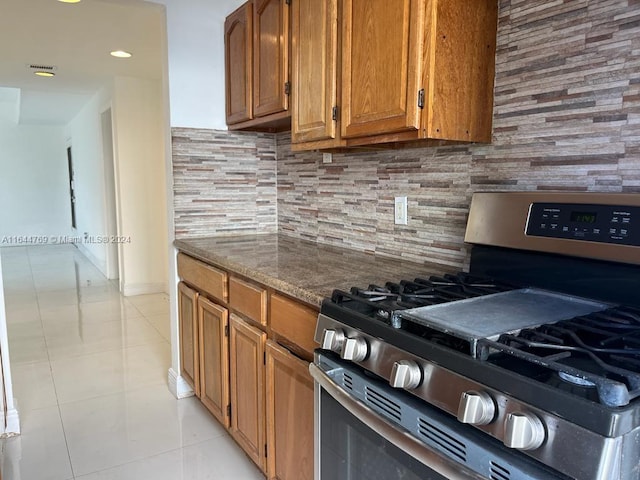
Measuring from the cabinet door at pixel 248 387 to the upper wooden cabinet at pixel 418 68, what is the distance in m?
0.88

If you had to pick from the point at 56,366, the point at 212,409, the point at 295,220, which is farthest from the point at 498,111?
the point at 56,366

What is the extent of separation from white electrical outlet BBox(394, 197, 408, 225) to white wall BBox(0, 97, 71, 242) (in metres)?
8.71

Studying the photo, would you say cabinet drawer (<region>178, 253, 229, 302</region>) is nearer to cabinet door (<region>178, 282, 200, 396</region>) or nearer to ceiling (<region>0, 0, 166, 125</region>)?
cabinet door (<region>178, 282, 200, 396</region>)

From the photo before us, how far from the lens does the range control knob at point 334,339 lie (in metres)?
1.15

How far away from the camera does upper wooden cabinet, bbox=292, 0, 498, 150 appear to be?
53.2 inches

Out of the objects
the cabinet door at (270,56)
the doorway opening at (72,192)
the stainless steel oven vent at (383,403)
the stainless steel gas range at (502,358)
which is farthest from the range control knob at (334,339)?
the doorway opening at (72,192)

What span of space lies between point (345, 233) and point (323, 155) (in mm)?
432

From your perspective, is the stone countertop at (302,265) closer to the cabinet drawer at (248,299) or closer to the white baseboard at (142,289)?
the cabinet drawer at (248,299)

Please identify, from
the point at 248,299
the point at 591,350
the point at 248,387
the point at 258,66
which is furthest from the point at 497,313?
the point at 258,66

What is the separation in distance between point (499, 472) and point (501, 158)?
101 cm

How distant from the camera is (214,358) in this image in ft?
7.16

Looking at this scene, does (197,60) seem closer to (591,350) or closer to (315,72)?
(315,72)

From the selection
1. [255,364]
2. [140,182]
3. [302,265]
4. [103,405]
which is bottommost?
[103,405]

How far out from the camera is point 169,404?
2.60 m
